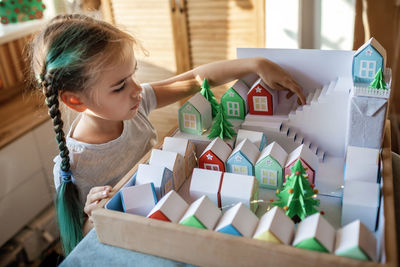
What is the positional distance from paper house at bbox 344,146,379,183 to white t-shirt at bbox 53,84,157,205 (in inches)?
23.7

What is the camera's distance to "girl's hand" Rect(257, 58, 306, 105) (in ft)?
3.61

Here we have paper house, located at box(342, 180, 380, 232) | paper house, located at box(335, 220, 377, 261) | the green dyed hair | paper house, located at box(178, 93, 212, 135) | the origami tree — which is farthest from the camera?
the origami tree

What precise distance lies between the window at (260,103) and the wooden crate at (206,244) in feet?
1.23

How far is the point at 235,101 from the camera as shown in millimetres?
1118

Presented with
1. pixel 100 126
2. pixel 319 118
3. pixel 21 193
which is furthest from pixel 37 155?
pixel 319 118

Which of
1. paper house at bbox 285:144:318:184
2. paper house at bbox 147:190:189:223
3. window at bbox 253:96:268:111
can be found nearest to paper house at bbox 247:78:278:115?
window at bbox 253:96:268:111

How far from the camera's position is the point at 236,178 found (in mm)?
808

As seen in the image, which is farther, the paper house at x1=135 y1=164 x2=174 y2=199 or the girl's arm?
the girl's arm

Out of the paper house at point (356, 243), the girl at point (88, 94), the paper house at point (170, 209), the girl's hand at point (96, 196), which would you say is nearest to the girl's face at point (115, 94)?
the girl at point (88, 94)

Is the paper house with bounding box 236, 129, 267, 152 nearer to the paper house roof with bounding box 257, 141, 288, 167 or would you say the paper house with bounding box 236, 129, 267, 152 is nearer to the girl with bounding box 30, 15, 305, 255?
the paper house roof with bounding box 257, 141, 288, 167

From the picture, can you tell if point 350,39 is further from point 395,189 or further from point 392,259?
point 392,259

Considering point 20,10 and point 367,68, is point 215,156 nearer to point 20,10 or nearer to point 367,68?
point 367,68

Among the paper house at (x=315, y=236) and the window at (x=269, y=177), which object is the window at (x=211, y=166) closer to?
the window at (x=269, y=177)

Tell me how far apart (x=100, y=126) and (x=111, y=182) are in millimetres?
159
